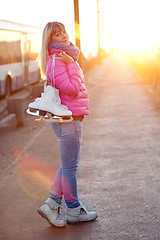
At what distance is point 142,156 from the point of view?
6.86 meters

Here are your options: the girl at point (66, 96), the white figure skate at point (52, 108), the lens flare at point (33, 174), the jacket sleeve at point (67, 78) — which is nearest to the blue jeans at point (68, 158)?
the girl at point (66, 96)

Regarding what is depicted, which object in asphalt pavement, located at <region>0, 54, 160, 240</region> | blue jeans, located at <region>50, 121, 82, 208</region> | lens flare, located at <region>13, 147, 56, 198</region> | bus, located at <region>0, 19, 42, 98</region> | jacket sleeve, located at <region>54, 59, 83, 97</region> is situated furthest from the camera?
bus, located at <region>0, 19, 42, 98</region>

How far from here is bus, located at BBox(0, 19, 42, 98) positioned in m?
17.1

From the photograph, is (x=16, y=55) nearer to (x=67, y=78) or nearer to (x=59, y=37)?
(x=59, y=37)

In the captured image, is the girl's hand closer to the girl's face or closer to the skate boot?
the girl's face

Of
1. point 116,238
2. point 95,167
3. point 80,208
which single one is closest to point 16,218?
point 80,208

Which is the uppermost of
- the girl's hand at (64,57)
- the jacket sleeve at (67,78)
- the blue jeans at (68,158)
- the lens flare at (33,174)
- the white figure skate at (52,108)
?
the girl's hand at (64,57)

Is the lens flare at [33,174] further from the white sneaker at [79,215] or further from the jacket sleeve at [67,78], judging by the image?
the jacket sleeve at [67,78]

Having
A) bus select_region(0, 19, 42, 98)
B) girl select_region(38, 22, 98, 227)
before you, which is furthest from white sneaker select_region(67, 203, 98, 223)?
bus select_region(0, 19, 42, 98)

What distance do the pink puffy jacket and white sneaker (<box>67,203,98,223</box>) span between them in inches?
38.0

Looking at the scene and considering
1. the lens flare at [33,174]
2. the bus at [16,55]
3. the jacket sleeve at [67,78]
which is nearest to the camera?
the jacket sleeve at [67,78]

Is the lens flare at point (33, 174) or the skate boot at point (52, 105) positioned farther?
the lens flare at point (33, 174)

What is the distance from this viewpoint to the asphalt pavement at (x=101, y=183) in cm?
407

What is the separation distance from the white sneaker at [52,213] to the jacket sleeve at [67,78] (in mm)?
1100
